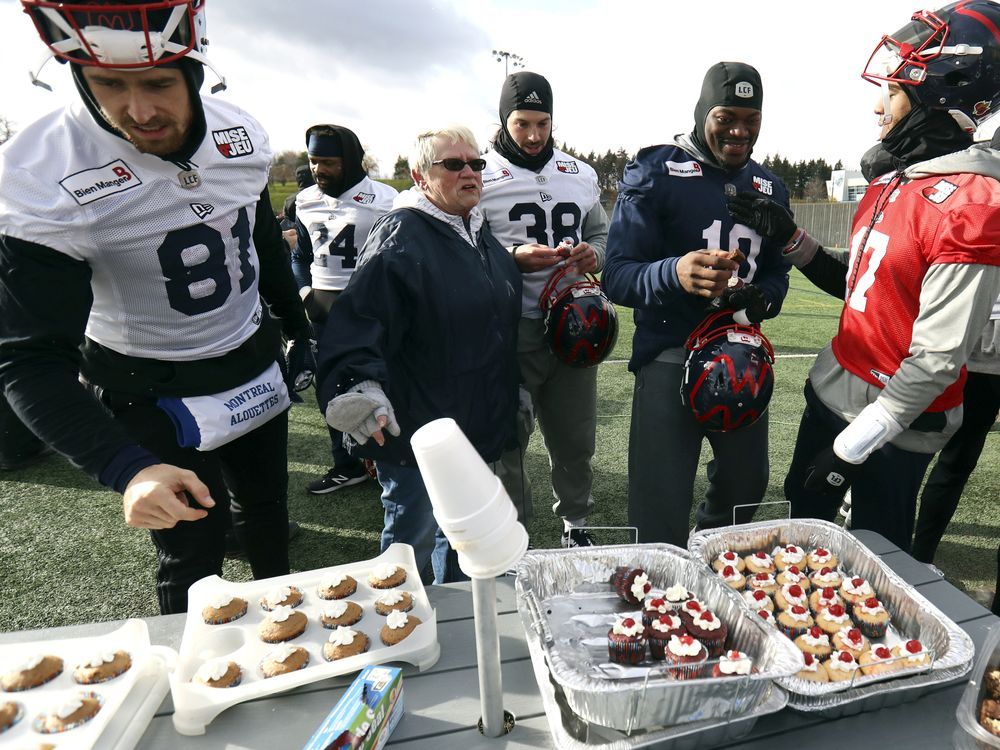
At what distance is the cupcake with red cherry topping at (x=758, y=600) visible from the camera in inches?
61.5

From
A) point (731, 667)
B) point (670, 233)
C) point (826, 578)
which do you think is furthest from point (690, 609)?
point (670, 233)

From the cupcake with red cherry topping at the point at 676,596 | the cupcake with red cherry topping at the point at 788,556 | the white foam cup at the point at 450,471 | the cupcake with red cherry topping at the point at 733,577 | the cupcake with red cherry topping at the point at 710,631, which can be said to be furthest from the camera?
the cupcake with red cherry topping at the point at 788,556

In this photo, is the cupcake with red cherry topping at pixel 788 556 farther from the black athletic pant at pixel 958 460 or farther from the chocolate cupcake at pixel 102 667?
the chocolate cupcake at pixel 102 667

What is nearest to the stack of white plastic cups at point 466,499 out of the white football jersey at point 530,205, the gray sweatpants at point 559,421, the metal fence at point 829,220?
the gray sweatpants at point 559,421

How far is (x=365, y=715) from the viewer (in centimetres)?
113

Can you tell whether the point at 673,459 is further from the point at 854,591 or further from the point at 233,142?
the point at 233,142

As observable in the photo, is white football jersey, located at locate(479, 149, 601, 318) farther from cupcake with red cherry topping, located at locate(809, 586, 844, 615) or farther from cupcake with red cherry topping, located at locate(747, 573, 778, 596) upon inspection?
cupcake with red cherry topping, located at locate(809, 586, 844, 615)

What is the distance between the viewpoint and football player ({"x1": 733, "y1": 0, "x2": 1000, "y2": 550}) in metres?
1.69

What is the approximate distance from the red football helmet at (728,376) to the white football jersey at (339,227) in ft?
8.40

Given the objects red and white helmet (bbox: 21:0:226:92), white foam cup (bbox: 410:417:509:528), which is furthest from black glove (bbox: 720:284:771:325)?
red and white helmet (bbox: 21:0:226:92)

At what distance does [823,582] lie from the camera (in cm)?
167

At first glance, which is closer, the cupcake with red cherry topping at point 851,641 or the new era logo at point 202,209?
the cupcake with red cherry topping at point 851,641

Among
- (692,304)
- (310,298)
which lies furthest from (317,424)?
(692,304)

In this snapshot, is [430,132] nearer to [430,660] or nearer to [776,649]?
[430,660]
